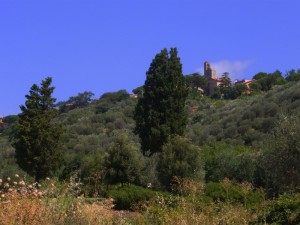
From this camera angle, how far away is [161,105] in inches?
1275

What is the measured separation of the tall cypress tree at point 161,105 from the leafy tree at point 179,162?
3.64 meters

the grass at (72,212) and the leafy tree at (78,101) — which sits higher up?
the leafy tree at (78,101)

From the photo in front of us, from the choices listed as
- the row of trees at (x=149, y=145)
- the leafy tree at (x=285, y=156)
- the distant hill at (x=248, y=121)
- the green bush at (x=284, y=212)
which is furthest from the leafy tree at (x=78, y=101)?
the green bush at (x=284, y=212)

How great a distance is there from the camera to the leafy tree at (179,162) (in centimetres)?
2684

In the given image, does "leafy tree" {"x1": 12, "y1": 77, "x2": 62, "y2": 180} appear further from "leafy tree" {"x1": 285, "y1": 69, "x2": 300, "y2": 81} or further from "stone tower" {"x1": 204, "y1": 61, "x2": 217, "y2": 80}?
"stone tower" {"x1": 204, "y1": 61, "x2": 217, "y2": 80}

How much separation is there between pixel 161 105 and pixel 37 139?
23.5 ft

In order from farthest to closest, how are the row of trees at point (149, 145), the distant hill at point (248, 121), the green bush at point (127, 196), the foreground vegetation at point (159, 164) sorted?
1. the distant hill at point (248, 121)
2. the row of trees at point (149, 145)
3. the green bush at point (127, 196)
4. the foreground vegetation at point (159, 164)

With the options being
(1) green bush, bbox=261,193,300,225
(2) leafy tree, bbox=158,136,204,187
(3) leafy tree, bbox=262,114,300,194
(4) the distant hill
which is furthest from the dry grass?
(4) the distant hill

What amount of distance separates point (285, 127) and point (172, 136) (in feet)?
37.3

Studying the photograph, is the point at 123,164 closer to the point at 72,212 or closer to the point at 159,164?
the point at 159,164

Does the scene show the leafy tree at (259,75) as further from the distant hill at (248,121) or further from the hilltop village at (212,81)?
the distant hill at (248,121)

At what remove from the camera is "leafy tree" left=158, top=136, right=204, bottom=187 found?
2684cm

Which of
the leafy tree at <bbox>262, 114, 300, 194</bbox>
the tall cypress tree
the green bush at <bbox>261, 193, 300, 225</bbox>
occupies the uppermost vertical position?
the tall cypress tree

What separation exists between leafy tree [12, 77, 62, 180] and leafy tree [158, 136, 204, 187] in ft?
22.6
